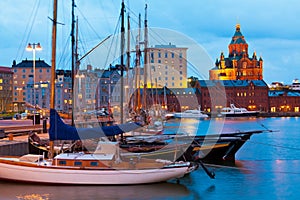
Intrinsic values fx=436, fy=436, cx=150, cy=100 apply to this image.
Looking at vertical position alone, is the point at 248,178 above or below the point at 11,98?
below

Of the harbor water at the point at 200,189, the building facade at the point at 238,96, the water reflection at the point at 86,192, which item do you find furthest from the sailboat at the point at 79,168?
the building facade at the point at 238,96

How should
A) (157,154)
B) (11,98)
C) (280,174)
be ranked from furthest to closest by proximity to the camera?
(11,98) < (280,174) < (157,154)

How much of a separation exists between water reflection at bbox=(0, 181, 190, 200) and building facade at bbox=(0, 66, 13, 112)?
112 m

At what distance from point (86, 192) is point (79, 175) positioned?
3.26ft

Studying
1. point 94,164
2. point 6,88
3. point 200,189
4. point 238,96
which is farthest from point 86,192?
point 238,96

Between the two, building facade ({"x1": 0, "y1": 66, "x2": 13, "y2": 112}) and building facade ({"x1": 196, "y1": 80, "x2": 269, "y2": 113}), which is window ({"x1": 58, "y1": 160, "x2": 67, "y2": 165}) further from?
building facade ({"x1": 196, "y1": 80, "x2": 269, "y2": 113})

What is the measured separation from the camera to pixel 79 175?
22656mm

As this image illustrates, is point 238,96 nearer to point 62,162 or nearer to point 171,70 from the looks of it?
point 171,70

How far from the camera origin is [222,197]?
902 inches

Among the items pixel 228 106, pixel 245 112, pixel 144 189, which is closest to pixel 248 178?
pixel 144 189

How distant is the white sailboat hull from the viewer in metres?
22.6

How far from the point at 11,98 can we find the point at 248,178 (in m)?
118

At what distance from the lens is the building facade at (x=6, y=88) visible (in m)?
130

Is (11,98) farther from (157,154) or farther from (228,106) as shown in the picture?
(157,154)
